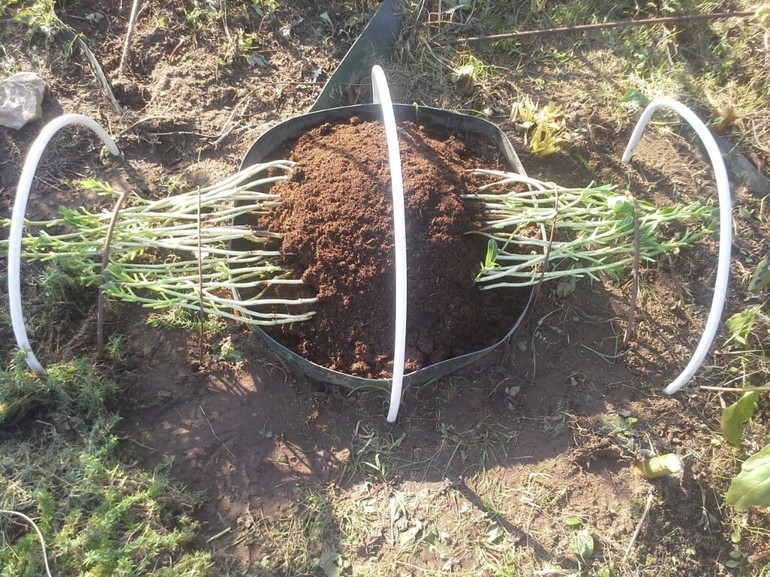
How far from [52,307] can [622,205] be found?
2167mm

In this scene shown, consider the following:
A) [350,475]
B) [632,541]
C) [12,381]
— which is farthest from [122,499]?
[632,541]

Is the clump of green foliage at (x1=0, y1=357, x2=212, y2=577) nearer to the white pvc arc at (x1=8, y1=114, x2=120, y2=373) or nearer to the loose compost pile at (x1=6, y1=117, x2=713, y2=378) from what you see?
the white pvc arc at (x1=8, y1=114, x2=120, y2=373)

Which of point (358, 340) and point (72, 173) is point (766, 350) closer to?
point (358, 340)

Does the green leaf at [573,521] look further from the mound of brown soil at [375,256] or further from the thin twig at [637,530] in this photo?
the mound of brown soil at [375,256]

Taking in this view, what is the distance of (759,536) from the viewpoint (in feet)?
6.14

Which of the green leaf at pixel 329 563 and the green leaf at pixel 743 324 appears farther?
the green leaf at pixel 743 324

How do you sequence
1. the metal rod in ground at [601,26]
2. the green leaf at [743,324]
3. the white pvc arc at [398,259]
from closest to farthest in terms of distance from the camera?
the white pvc arc at [398,259], the green leaf at [743,324], the metal rod in ground at [601,26]

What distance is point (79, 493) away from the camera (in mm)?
1688

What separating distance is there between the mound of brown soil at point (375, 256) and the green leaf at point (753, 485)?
92 cm

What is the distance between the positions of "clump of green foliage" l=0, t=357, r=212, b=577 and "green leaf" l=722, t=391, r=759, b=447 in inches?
73.4

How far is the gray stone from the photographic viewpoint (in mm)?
2352

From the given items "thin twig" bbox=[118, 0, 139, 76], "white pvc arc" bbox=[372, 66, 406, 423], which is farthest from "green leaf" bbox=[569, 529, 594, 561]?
"thin twig" bbox=[118, 0, 139, 76]

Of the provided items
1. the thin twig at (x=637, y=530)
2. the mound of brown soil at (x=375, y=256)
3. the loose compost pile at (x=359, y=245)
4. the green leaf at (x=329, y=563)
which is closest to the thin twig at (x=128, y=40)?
the loose compost pile at (x=359, y=245)

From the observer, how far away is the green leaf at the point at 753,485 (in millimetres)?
1700
